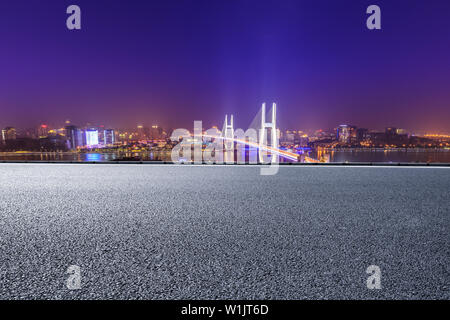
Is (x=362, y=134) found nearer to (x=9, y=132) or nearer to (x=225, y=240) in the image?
(x=225, y=240)

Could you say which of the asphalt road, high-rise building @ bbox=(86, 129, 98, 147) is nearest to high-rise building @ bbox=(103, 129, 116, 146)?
high-rise building @ bbox=(86, 129, 98, 147)

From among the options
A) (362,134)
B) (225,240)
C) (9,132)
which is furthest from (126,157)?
(362,134)

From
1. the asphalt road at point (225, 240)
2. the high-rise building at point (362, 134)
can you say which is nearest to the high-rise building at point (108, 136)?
the asphalt road at point (225, 240)

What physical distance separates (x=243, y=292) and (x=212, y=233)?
0.85 metres

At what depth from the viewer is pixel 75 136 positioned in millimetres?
13547

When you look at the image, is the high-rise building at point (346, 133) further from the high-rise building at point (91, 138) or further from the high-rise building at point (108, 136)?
the high-rise building at point (91, 138)

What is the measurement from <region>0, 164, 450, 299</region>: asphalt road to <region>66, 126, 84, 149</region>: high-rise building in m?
9.67

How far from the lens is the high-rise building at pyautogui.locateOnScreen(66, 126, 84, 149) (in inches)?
510

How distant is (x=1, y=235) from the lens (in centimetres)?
219

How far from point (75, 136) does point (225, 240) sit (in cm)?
1415

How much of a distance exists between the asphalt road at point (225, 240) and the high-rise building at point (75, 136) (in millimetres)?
9668

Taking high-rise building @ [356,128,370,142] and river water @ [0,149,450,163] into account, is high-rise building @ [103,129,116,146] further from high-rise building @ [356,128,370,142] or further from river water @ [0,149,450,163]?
high-rise building @ [356,128,370,142]

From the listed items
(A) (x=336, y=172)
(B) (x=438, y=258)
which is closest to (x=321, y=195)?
(B) (x=438, y=258)

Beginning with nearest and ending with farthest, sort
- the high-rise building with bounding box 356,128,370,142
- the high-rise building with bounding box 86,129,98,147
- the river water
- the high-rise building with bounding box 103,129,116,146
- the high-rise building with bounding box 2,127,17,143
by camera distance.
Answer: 1. the river water
2. the high-rise building with bounding box 2,127,17,143
3. the high-rise building with bounding box 86,129,98,147
4. the high-rise building with bounding box 103,129,116,146
5. the high-rise building with bounding box 356,128,370,142
